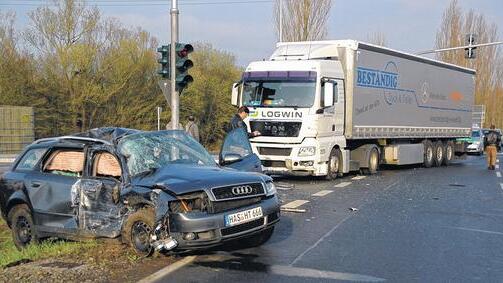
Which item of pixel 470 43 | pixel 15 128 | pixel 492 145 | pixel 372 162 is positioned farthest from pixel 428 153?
pixel 15 128

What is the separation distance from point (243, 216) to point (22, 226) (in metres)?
3.44

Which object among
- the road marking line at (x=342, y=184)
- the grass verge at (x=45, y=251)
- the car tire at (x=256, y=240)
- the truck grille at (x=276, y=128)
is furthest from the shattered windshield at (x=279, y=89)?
the grass verge at (x=45, y=251)

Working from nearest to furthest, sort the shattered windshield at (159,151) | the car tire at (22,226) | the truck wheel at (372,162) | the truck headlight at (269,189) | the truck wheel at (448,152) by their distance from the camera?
the truck headlight at (269,189) → the shattered windshield at (159,151) → the car tire at (22,226) → the truck wheel at (372,162) → the truck wheel at (448,152)

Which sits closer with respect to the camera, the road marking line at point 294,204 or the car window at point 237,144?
the car window at point 237,144

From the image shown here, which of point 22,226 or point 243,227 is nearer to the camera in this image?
point 243,227

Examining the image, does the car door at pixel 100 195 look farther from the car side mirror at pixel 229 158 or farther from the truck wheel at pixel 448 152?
the truck wheel at pixel 448 152

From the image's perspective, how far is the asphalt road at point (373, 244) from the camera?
20.9 ft

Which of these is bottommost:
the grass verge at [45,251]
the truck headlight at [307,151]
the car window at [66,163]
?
the grass verge at [45,251]

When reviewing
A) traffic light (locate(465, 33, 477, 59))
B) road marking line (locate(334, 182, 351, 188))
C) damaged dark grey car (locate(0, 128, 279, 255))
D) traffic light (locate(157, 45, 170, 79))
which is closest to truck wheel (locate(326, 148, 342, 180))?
road marking line (locate(334, 182, 351, 188))

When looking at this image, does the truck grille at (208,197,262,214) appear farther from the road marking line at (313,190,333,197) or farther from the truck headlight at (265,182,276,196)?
the road marking line at (313,190,333,197)

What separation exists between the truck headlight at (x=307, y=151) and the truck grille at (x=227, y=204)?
872 cm

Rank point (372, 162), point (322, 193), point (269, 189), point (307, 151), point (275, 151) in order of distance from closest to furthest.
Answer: point (269, 189)
point (322, 193)
point (307, 151)
point (275, 151)
point (372, 162)

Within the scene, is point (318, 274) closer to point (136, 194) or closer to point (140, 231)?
point (140, 231)

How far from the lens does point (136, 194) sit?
6.88 metres
